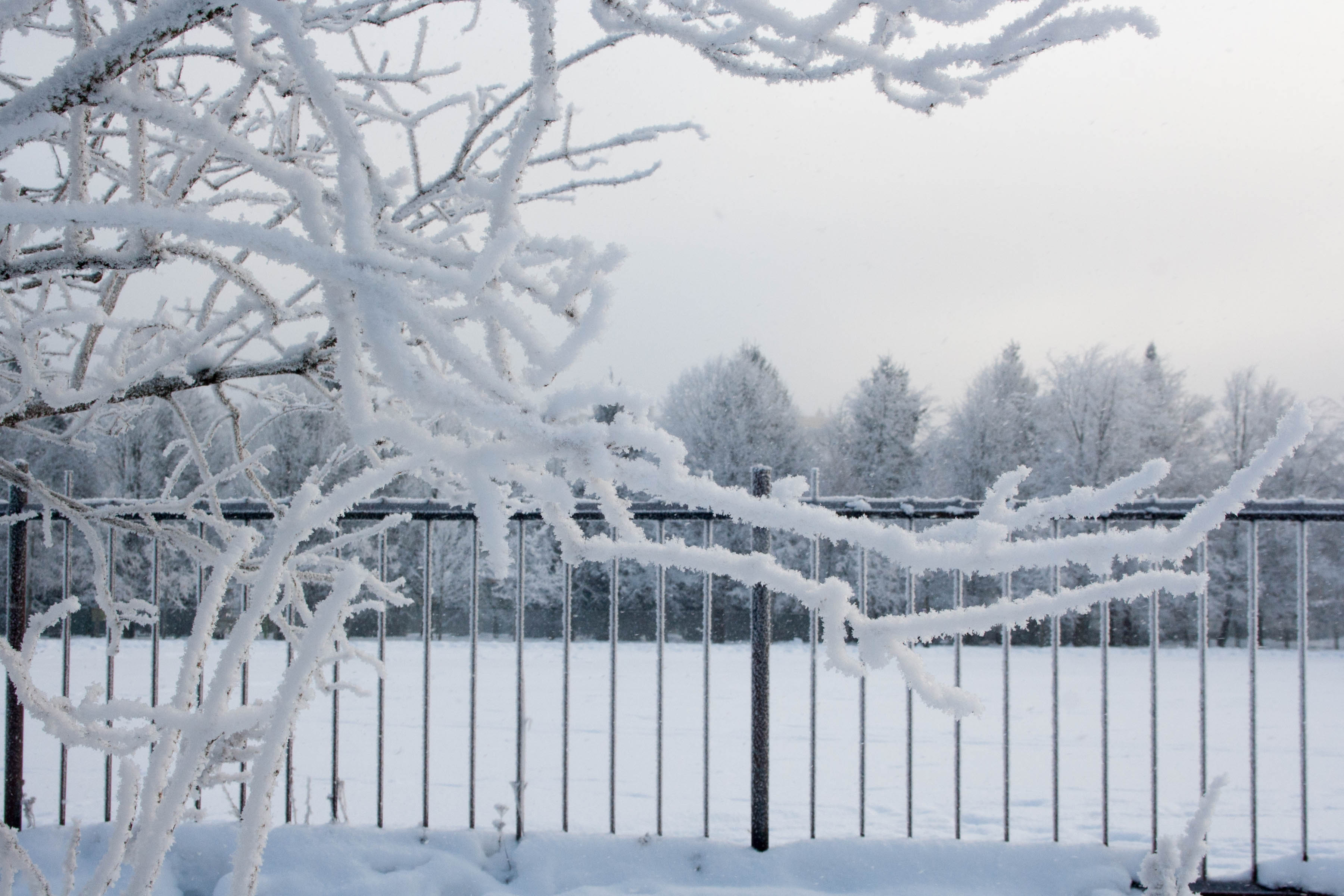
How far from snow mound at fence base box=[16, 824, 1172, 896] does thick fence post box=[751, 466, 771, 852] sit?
0.11 meters

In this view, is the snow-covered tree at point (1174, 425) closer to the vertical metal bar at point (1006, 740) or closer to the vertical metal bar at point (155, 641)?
the vertical metal bar at point (1006, 740)

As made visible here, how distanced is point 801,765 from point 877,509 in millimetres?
2979

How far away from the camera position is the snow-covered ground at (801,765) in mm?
3590

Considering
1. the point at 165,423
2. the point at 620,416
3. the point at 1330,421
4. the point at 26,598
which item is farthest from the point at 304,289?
the point at 1330,421

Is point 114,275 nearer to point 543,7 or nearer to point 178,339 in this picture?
point 178,339

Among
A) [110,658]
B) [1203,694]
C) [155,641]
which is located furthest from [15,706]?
[1203,694]

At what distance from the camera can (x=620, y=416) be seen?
1.88ft

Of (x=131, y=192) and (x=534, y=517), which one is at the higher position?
(x=131, y=192)

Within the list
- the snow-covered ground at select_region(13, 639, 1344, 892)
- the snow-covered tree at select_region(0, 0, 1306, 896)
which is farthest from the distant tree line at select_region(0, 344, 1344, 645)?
the snow-covered tree at select_region(0, 0, 1306, 896)

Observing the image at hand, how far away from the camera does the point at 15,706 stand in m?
2.92

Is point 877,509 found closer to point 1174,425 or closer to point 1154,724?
point 1154,724

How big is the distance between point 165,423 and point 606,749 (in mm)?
14961

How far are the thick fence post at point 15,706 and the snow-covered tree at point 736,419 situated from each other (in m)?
17.9

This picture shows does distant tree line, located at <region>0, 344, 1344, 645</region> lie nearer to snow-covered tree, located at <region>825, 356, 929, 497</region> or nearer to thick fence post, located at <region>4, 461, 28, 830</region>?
snow-covered tree, located at <region>825, 356, 929, 497</region>
